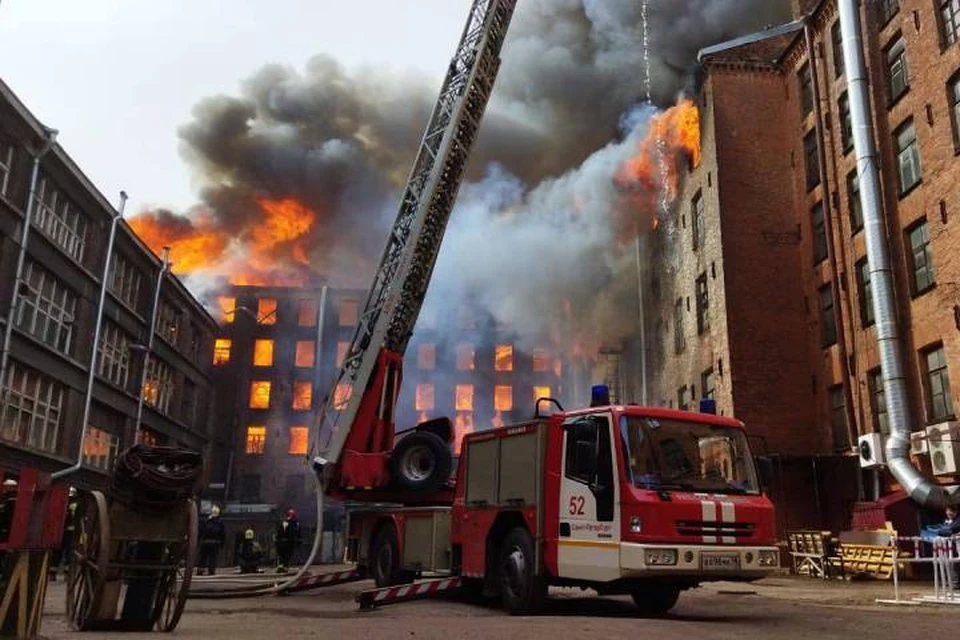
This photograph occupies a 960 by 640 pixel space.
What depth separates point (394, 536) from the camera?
1286 cm

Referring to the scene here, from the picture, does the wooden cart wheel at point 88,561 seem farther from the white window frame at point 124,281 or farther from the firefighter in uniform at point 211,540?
the white window frame at point 124,281

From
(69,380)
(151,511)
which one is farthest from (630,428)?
(69,380)

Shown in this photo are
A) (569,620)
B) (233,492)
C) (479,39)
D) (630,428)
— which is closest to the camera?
(569,620)

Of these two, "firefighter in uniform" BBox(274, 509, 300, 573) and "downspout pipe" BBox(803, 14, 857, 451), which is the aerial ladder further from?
"downspout pipe" BBox(803, 14, 857, 451)

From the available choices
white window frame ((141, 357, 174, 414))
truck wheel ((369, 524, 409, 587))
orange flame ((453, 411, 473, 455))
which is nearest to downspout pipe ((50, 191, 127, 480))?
white window frame ((141, 357, 174, 414))

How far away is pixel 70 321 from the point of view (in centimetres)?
2725

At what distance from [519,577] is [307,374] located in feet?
157

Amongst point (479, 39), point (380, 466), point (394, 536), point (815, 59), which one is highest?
point (815, 59)

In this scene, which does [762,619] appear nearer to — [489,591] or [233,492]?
[489,591]

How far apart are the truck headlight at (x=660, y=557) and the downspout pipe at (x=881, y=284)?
10.9 metres

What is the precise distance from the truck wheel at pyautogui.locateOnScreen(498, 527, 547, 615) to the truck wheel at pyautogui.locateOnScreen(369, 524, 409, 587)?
281cm

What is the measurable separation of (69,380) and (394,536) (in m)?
18.6

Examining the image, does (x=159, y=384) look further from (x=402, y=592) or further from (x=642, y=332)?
(x=402, y=592)

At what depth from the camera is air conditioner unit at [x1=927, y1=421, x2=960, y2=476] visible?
16.6 m
